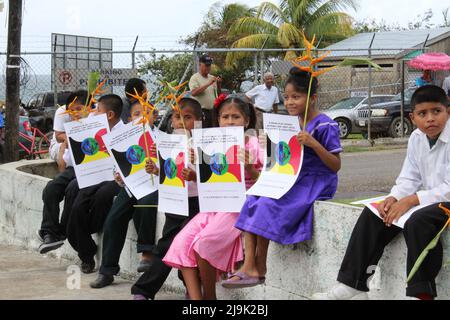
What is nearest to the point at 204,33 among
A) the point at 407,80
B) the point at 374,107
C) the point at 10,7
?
the point at 407,80

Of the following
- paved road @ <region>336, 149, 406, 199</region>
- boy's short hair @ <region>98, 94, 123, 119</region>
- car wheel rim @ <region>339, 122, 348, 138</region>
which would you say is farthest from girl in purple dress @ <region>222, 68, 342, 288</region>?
car wheel rim @ <region>339, 122, 348, 138</region>

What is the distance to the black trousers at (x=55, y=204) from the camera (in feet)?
24.6

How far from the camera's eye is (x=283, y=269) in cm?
552

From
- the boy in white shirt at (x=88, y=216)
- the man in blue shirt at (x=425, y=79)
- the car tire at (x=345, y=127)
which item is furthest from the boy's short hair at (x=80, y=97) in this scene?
the car tire at (x=345, y=127)

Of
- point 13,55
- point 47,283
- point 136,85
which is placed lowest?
point 47,283

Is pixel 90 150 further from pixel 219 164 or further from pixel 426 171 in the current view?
pixel 426 171

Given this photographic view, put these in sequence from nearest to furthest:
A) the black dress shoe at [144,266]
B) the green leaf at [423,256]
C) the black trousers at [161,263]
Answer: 1. the green leaf at [423,256]
2. the black trousers at [161,263]
3. the black dress shoe at [144,266]

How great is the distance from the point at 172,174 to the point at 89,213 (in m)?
1.38

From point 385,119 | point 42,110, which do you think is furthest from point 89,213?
point 42,110

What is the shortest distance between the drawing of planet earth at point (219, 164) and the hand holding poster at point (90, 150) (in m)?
1.65

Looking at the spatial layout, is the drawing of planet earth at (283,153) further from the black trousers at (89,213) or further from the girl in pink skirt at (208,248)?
the black trousers at (89,213)

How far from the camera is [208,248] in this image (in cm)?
541
